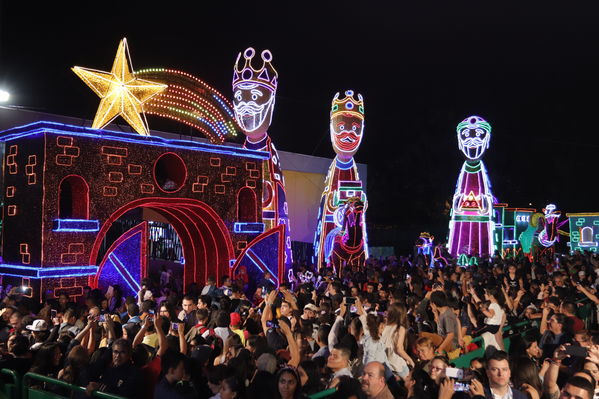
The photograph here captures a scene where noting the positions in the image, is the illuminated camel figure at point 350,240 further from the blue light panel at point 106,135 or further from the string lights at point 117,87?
the string lights at point 117,87

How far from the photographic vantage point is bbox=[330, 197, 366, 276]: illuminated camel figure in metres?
21.8

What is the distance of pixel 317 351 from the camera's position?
7.38m

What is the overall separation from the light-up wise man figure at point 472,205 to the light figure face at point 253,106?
1056cm

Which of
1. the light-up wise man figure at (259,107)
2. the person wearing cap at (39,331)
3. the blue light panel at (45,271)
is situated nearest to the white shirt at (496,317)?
the person wearing cap at (39,331)

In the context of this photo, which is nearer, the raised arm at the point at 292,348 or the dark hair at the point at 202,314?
the raised arm at the point at 292,348

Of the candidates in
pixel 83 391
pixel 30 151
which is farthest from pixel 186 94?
pixel 83 391

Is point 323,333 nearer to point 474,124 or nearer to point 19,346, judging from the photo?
point 19,346

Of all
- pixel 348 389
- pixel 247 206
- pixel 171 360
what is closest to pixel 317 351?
pixel 348 389

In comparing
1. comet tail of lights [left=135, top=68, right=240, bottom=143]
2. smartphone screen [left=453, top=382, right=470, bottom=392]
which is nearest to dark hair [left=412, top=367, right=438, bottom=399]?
smartphone screen [left=453, top=382, right=470, bottom=392]

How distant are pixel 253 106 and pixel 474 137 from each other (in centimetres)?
1124

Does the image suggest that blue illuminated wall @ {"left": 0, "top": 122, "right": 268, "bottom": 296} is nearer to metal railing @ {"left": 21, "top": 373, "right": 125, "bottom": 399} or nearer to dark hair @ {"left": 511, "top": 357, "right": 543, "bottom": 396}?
metal railing @ {"left": 21, "top": 373, "right": 125, "bottom": 399}

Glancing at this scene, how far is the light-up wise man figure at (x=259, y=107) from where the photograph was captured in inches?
759

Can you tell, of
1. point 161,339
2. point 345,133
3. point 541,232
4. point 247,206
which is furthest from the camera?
point 541,232

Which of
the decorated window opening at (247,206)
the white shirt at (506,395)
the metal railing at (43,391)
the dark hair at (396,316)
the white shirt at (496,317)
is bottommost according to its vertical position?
the metal railing at (43,391)
